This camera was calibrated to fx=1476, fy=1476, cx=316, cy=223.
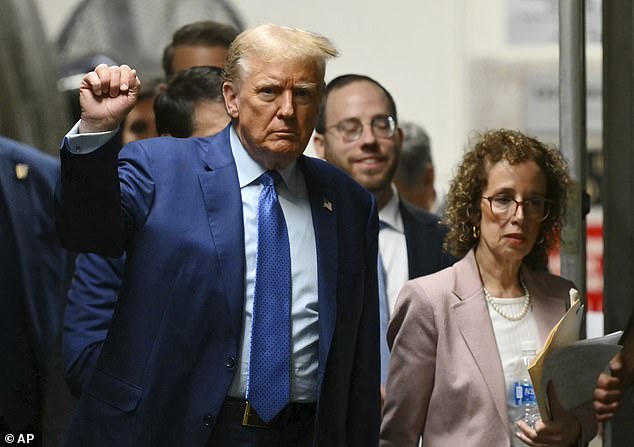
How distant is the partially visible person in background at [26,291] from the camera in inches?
170

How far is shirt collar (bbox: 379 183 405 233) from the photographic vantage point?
15.3 ft

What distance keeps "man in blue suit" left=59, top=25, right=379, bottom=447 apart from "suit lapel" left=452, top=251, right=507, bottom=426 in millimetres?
408

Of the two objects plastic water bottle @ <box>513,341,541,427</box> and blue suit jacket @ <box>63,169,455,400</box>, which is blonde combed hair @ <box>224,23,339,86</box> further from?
plastic water bottle @ <box>513,341,541,427</box>

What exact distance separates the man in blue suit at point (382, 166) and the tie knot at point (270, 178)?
1085mm

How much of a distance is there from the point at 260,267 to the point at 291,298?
0.11m

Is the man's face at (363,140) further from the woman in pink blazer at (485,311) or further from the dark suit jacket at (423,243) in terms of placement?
the woman in pink blazer at (485,311)

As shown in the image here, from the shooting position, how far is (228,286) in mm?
3295

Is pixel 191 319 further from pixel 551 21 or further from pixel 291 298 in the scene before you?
pixel 551 21

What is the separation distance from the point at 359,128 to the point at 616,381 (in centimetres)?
123

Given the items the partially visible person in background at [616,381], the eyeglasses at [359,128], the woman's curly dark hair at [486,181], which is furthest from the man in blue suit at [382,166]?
the partially visible person in background at [616,381]

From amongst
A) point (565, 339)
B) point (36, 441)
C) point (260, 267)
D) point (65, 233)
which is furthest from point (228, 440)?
point (36, 441)

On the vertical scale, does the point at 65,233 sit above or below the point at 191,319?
above

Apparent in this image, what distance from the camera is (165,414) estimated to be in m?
3.33

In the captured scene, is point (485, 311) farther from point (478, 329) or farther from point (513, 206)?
point (513, 206)
